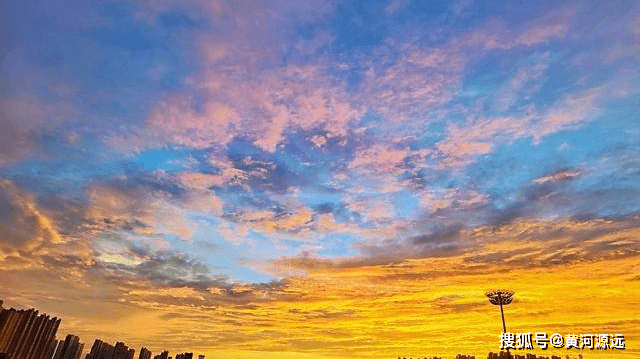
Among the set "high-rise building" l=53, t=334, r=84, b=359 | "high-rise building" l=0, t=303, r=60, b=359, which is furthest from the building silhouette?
"high-rise building" l=0, t=303, r=60, b=359

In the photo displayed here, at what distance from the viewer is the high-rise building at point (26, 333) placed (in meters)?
19.3

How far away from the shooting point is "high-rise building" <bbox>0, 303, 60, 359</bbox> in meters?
19.3

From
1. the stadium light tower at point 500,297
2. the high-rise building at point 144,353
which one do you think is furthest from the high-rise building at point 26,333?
the stadium light tower at point 500,297

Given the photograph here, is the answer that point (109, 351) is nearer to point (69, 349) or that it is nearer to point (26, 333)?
point (69, 349)

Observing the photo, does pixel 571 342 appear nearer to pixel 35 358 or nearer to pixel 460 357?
pixel 460 357

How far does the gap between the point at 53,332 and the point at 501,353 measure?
46.4 metres

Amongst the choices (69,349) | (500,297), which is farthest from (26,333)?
(500,297)

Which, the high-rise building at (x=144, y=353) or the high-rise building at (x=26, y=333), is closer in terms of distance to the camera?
the high-rise building at (x=26, y=333)

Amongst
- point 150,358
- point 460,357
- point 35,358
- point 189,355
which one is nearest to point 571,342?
point 460,357

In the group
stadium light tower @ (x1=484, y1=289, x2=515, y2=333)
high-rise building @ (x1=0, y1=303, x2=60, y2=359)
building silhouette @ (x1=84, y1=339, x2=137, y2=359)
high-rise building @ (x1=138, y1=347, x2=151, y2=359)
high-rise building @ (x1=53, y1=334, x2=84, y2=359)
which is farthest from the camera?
stadium light tower @ (x1=484, y1=289, x2=515, y2=333)

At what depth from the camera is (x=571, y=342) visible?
36.4 meters

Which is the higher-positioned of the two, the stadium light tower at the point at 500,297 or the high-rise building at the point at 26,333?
the stadium light tower at the point at 500,297

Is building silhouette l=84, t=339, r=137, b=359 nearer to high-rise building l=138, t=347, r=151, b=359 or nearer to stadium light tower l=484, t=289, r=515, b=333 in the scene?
high-rise building l=138, t=347, r=151, b=359

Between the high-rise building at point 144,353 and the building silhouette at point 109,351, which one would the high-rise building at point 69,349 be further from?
the high-rise building at point 144,353
